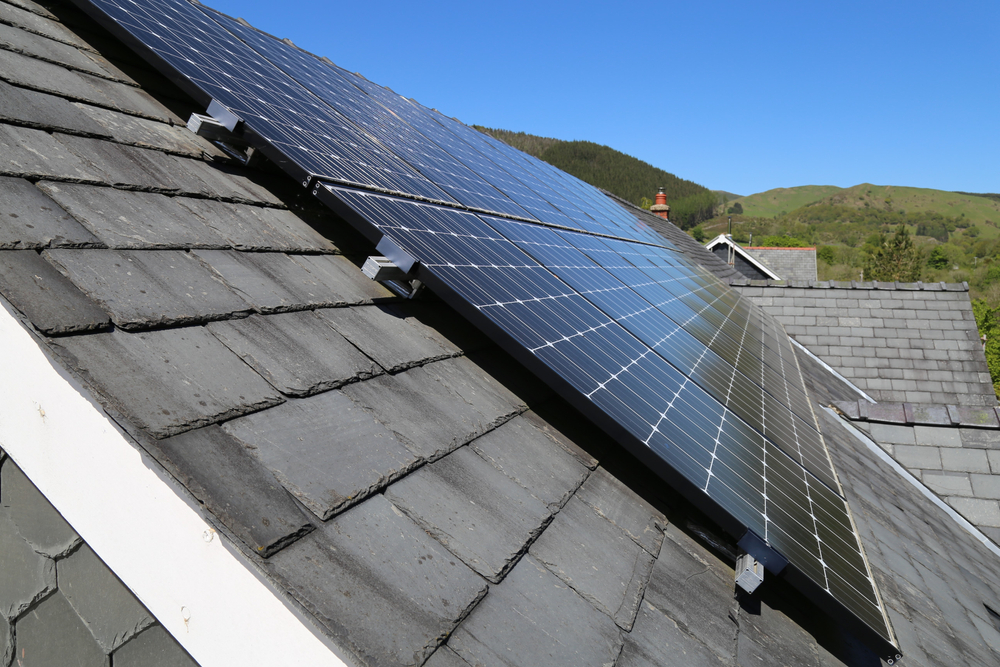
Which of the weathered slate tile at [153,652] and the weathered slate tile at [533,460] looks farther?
the weathered slate tile at [533,460]

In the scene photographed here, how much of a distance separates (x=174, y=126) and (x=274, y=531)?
10.3ft

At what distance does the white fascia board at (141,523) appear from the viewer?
1.53 m

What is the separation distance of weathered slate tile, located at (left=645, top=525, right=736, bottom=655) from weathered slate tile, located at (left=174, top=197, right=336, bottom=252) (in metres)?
2.39

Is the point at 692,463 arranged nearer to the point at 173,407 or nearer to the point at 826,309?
the point at 173,407

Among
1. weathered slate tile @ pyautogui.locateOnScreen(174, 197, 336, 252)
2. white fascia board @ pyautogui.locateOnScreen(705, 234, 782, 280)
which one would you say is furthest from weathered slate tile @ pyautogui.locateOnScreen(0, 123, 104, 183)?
white fascia board @ pyautogui.locateOnScreen(705, 234, 782, 280)

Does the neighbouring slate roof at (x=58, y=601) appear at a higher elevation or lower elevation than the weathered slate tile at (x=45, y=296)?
lower

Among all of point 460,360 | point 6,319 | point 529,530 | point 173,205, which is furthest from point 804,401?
point 6,319

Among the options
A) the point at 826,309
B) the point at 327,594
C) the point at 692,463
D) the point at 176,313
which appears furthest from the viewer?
the point at 826,309

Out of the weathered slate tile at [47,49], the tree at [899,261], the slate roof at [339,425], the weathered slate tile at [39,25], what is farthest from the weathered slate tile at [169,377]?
the tree at [899,261]

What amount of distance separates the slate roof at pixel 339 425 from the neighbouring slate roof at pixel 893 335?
34.1 feet

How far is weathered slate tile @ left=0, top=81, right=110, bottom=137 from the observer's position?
9.12ft

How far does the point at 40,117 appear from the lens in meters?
2.87

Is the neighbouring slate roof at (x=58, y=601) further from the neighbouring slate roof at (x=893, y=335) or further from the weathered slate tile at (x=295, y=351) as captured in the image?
the neighbouring slate roof at (x=893, y=335)

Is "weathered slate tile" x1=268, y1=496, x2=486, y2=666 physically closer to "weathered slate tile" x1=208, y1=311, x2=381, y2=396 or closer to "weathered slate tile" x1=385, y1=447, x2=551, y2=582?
"weathered slate tile" x1=385, y1=447, x2=551, y2=582
